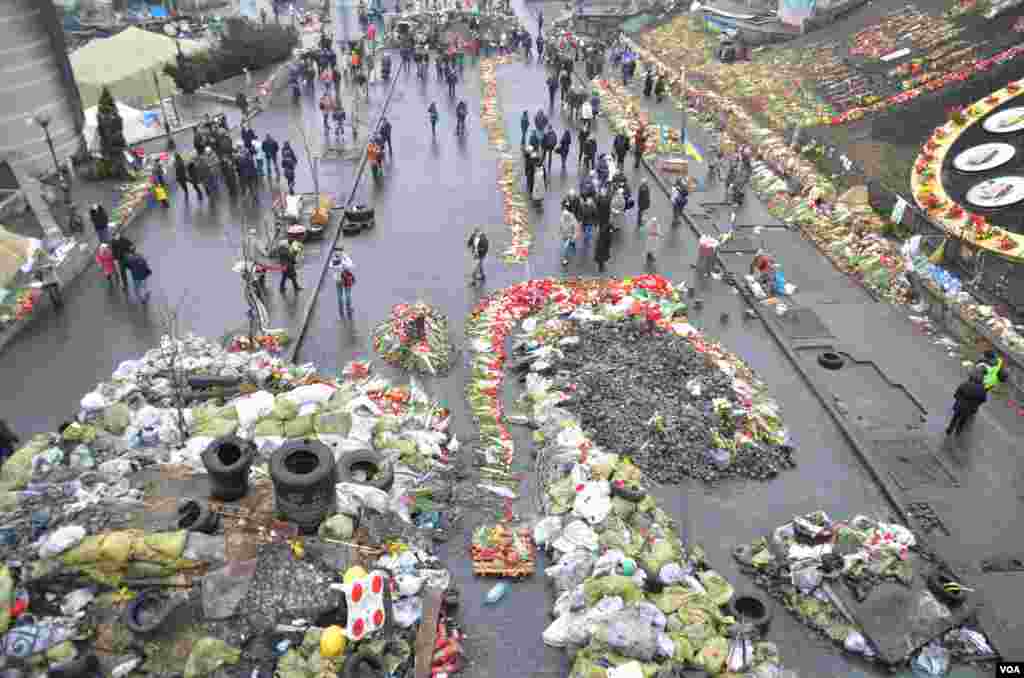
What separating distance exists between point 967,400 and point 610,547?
737cm

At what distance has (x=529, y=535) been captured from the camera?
11031 millimetres

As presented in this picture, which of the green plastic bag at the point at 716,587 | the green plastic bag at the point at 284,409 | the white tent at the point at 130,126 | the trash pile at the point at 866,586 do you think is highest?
the white tent at the point at 130,126

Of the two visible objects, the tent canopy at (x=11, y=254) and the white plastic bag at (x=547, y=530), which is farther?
the tent canopy at (x=11, y=254)

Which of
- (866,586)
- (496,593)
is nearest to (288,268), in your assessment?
(496,593)

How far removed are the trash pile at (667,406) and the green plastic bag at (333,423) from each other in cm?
403

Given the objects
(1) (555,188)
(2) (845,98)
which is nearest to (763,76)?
(2) (845,98)

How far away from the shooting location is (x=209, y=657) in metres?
8.31

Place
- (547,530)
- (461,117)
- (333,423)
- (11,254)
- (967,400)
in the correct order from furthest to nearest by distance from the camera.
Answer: (461,117)
(11,254)
(967,400)
(333,423)
(547,530)

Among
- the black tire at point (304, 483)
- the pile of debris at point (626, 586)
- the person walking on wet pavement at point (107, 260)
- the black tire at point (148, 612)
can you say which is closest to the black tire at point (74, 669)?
the black tire at point (148, 612)

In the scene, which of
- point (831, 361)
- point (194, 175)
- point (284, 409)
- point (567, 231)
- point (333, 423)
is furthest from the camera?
point (194, 175)

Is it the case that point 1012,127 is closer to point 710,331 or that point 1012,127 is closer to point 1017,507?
point 710,331

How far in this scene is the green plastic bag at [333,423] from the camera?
11742mm

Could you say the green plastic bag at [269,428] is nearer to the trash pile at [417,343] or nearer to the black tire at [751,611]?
the trash pile at [417,343]

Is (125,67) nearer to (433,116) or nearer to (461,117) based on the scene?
Result: (433,116)
